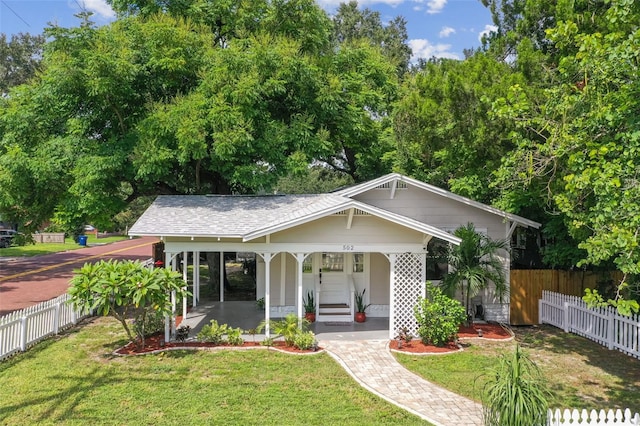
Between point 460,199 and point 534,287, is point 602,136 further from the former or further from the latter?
point 534,287

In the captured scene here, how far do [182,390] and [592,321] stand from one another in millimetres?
11321

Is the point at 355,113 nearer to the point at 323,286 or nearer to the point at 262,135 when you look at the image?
the point at 262,135

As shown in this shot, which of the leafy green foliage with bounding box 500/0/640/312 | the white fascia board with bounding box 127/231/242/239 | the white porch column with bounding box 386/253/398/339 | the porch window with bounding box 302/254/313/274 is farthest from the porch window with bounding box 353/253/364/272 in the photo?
the leafy green foliage with bounding box 500/0/640/312

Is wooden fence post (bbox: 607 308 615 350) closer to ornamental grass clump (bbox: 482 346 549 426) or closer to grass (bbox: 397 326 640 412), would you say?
grass (bbox: 397 326 640 412)

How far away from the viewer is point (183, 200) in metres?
15.2

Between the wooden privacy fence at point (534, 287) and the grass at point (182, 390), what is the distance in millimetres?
7562

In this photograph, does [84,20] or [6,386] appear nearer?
[6,386]

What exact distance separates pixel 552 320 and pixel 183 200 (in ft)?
42.5

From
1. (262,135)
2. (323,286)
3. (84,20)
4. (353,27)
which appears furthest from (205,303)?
(353,27)

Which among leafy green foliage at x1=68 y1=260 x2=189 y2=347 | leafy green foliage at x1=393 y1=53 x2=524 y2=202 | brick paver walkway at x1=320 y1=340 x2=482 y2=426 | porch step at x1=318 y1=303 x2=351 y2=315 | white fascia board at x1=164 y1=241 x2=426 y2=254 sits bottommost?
brick paver walkway at x1=320 y1=340 x2=482 y2=426

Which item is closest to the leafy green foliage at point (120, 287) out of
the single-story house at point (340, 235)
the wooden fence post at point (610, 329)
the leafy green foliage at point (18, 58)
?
the single-story house at point (340, 235)

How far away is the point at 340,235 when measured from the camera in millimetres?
12672

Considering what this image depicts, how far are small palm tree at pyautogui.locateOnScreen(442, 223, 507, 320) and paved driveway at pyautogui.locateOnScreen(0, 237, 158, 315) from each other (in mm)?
15165

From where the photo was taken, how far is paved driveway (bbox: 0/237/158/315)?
1798cm
